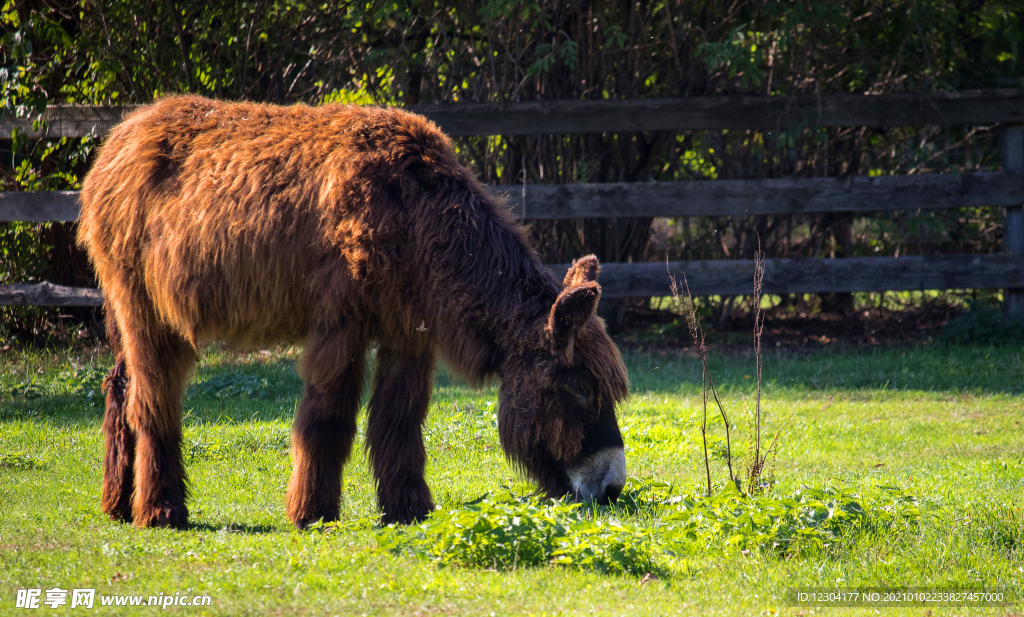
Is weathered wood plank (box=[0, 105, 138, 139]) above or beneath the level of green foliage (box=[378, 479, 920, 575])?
above

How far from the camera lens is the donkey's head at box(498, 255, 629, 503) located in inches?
161

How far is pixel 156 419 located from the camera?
4.66m

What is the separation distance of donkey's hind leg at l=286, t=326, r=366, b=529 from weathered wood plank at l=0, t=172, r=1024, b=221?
16.0ft

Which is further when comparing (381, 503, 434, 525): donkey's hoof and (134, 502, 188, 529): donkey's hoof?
(134, 502, 188, 529): donkey's hoof

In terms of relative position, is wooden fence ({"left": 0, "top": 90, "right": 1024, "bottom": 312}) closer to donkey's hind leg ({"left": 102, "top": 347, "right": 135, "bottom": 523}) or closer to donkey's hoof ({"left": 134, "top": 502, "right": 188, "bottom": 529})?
donkey's hind leg ({"left": 102, "top": 347, "right": 135, "bottom": 523})

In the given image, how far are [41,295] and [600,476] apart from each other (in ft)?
23.0

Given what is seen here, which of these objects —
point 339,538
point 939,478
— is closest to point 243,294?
point 339,538

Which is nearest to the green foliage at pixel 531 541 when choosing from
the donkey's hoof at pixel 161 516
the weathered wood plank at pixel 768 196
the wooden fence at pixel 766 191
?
the donkey's hoof at pixel 161 516

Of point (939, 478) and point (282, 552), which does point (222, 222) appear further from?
point (939, 478)

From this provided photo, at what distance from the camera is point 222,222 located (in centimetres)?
440

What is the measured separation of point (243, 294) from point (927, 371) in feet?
21.7

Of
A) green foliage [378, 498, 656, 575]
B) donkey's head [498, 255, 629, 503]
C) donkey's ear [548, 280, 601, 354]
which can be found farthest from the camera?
donkey's head [498, 255, 629, 503]

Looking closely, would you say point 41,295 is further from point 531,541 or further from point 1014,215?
point 1014,215

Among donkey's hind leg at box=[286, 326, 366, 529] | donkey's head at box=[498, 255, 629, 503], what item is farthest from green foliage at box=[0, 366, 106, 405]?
donkey's head at box=[498, 255, 629, 503]
